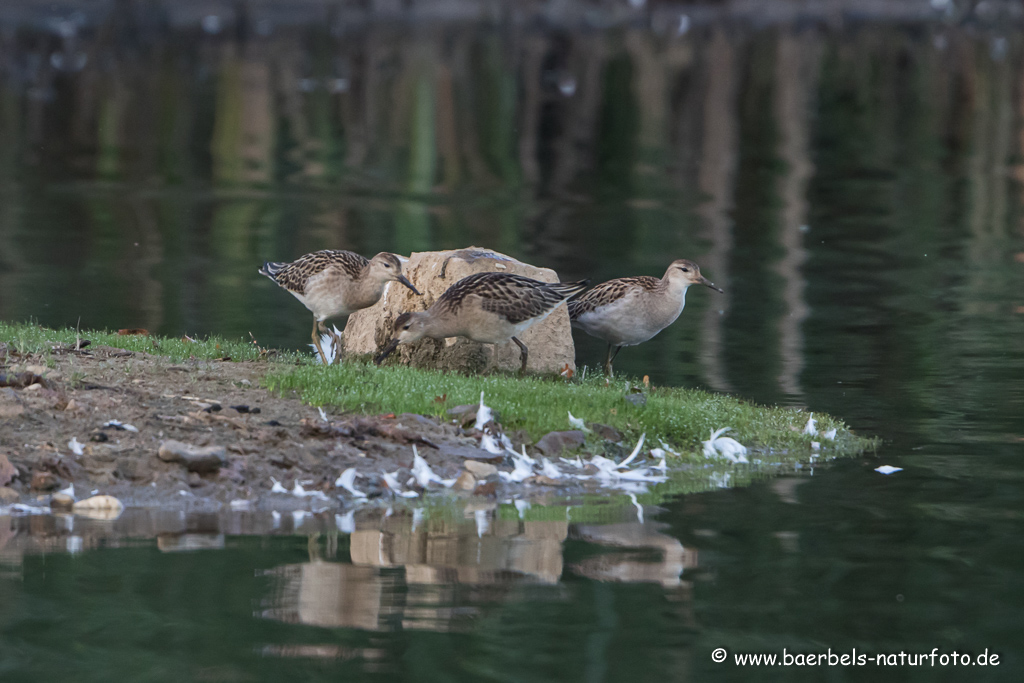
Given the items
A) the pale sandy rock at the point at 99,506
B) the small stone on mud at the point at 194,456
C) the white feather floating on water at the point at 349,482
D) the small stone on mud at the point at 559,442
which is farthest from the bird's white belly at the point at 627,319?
the pale sandy rock at the point at 99,506

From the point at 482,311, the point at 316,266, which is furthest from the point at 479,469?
the point at 316,266

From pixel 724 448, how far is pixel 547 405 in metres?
1.73

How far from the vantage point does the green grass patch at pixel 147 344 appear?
1457 cm

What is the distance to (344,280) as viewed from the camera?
50.3ft

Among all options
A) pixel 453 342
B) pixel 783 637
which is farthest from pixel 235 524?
pixel 453 342

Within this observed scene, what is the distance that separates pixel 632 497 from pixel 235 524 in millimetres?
3139

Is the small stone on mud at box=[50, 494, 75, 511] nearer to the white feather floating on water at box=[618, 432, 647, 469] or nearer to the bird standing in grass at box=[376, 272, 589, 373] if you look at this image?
the white feather floating on water at box=[618, 432, 647, 469]

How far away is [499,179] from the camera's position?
133 ft

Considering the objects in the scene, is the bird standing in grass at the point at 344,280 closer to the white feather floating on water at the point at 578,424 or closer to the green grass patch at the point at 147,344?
the green grass patch at the point at 147,344

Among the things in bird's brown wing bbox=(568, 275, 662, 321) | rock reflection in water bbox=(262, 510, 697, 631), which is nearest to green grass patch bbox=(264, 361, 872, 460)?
bird's brown wing bbox=(568, 275, 662, 321)

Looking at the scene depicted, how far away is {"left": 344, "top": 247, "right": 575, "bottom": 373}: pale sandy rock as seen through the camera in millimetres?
15992

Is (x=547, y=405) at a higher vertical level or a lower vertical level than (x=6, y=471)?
higher

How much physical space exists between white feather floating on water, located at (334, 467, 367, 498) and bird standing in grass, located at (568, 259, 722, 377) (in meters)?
6.09

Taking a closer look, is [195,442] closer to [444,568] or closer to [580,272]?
[444,568]
